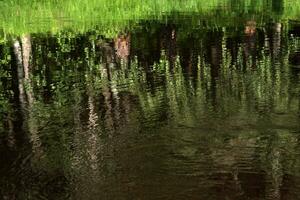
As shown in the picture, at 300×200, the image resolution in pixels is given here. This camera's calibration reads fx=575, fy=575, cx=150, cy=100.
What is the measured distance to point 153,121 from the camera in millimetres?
12883

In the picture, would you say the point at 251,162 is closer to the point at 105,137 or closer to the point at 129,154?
the point at 129,154

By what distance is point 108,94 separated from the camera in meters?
15.5

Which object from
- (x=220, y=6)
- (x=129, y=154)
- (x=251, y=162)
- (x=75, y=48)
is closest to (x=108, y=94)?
(x=129, y=154)

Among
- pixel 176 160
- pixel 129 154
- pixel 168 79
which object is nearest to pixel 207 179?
pixel 176 160

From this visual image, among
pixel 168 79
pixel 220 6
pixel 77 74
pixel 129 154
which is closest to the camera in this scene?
pixel 129 154

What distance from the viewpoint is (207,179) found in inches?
383

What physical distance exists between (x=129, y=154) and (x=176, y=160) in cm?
98

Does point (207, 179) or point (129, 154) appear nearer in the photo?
point (207, 179)

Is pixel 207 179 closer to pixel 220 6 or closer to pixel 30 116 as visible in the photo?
pixel 30 116

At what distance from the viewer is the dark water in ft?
31.9

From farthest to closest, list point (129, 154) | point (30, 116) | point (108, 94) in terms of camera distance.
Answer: point (108, 94) < point (30, 116) < point (129, 154)

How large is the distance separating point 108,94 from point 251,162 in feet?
19.8

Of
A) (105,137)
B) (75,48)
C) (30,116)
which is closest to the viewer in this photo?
(105,137)

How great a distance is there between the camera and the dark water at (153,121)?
9727 mm
